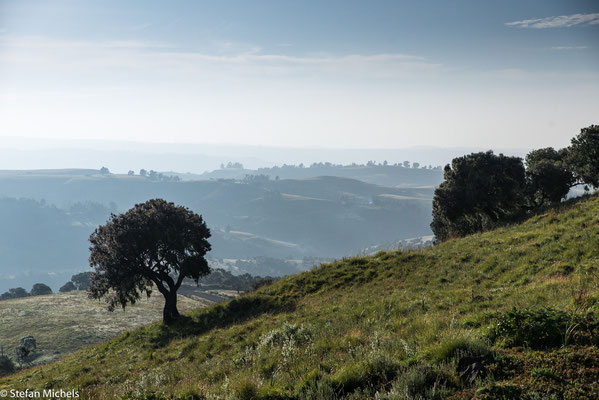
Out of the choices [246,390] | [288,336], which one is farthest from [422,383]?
[288,336]

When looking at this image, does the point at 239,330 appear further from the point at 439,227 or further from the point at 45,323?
the point at 45,323

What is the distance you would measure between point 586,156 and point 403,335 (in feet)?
142

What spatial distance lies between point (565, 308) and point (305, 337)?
8394 mm

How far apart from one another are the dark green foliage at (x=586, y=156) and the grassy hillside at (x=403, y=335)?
610 inches

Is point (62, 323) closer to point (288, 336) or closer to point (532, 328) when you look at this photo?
point (288, 336)

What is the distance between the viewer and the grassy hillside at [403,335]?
23.9ft

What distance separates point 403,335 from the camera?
10883 millimetres

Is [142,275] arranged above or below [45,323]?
above

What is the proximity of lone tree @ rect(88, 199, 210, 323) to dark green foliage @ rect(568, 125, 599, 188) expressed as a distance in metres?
43.9

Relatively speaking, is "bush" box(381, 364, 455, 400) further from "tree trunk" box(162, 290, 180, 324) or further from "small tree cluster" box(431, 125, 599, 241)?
"small tree cluster" box(431, 125, 599, 241)

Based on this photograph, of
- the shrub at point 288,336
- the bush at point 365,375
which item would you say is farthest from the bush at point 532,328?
the shrub at point 288,336

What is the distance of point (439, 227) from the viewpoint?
56.4 m

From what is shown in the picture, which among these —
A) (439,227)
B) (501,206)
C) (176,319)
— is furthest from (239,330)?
(439,227)

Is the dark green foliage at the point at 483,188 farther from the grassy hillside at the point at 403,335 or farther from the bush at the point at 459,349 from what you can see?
the bush at the point at 459,349
